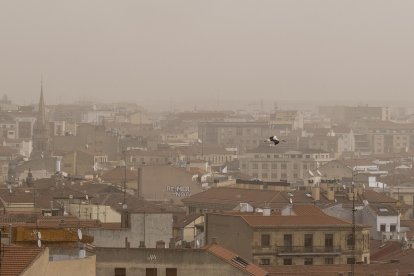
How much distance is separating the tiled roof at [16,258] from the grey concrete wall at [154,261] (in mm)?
9774

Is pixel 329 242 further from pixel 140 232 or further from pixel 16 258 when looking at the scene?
pixel 16 258

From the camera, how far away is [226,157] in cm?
16575

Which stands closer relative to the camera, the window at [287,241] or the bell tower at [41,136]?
the window at [287,241]

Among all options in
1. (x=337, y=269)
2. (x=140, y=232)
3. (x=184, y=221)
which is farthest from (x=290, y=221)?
(x=184, y=221)

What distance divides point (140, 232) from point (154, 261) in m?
8.49

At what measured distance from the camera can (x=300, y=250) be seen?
5025 cm

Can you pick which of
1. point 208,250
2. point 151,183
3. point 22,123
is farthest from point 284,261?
point 22,123

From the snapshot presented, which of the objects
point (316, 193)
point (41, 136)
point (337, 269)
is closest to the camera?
point (337, 269)

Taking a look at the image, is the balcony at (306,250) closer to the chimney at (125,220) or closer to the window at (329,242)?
the window at (329,242)

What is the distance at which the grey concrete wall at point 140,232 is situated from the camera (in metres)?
41.2

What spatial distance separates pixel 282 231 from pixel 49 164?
68251 mm

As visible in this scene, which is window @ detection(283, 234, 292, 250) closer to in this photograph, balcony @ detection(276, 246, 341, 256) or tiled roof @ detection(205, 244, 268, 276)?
balcony @ detection(276, 246, 341, 256)

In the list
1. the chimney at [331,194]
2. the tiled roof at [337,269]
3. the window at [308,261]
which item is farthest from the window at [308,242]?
the chimney at [331,194]

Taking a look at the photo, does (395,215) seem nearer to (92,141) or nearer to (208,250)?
(208,250)
